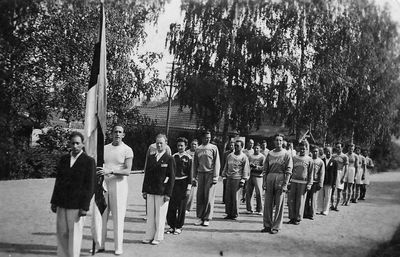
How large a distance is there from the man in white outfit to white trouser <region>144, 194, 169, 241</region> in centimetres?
72

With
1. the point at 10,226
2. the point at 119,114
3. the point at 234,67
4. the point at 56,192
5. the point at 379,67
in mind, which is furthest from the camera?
the point at 379,67

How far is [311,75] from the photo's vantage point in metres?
25.8

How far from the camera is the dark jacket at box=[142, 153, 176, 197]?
283 inches

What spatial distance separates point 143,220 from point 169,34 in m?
18.5

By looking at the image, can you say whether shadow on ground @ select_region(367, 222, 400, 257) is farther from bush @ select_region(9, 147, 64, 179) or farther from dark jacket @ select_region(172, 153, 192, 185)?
bush @ select_region(9, 147, 64, 179)

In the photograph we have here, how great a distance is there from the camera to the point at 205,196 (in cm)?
927

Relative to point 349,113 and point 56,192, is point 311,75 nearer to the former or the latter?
point 349,113

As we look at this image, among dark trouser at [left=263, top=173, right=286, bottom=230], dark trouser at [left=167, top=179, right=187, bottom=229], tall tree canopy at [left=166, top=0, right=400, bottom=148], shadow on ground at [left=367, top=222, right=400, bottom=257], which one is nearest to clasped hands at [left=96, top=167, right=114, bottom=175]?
dark trouser at [left=167, top=179, right=187, bottom=229]

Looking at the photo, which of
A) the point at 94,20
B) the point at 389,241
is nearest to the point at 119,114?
the point at 94,20


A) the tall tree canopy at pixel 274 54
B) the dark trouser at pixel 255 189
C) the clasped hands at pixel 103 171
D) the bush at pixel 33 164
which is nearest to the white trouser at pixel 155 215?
the clasped hands at pixel 103 171

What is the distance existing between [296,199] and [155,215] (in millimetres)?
4155

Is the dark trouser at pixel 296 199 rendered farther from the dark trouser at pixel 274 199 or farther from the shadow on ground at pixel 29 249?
the shadow on ground at pixel 29 249

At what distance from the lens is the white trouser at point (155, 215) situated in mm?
7215

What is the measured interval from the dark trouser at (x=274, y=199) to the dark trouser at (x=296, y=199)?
128cm
